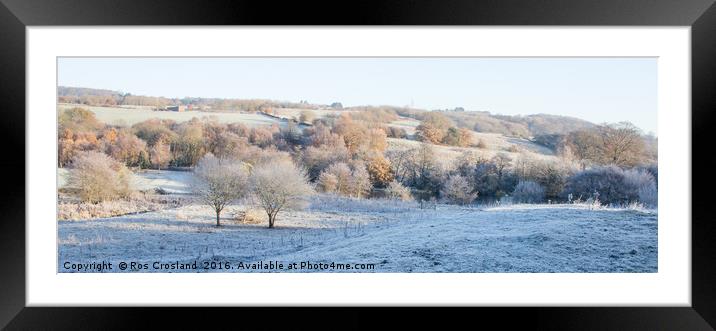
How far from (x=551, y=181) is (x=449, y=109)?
1096 millimetres

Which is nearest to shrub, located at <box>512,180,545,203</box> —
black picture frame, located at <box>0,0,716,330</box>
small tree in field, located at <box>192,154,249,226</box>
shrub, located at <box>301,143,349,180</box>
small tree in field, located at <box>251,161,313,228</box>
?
black picture frame, located at <box>0,0,716,330</box>

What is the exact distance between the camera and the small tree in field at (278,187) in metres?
4.73

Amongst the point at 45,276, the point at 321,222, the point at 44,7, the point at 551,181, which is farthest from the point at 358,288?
the point at 44,7

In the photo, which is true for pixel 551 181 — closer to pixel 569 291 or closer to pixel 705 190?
pixel 569 291

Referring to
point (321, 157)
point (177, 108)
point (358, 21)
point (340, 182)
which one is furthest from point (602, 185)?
point (177, 108)

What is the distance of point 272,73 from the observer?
4781 mm

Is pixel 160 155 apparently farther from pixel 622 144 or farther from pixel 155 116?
pixel 622 144

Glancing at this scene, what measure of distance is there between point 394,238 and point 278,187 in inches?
43.3

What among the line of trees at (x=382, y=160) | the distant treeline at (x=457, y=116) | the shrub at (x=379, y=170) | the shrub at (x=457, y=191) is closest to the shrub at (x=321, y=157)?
the line of trees at (x=382, y=160)

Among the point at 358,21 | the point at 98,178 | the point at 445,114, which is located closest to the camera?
the point at 358,21

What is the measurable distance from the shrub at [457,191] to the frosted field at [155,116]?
62.1 inches

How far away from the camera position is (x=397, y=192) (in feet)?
15.7

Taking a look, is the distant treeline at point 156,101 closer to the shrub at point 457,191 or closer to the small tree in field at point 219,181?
the small tree in field at point 219,181

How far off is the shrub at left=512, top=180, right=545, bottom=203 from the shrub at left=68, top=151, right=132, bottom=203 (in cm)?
336
